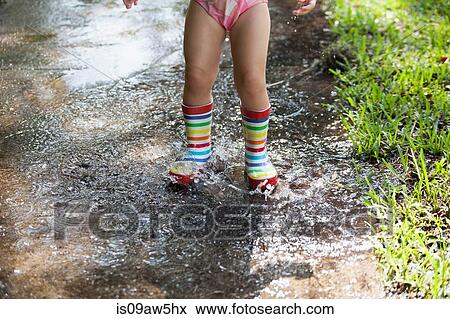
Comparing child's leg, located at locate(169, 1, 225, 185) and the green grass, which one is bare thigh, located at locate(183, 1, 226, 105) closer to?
child's leg, located at locate(169, 1, 225, 185)

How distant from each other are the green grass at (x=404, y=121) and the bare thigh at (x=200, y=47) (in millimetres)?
798

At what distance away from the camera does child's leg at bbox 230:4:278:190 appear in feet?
8.70

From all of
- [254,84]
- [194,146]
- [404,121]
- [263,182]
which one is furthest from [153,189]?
[404,121]

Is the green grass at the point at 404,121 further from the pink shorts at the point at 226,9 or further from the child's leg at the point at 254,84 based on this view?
the pink shorts at the point at 226,9

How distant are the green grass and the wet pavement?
0.35 feet

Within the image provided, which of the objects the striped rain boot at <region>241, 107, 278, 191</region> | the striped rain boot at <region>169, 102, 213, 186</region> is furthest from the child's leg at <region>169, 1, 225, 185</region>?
the striped rain boot at <region>241, 107, 278, 191</region>

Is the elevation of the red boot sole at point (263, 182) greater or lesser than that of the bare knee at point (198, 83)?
lesser

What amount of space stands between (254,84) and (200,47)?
0.25 metres

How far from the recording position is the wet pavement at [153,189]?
7.63 feet

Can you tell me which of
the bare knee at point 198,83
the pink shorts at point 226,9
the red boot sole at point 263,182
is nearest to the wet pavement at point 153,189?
the red boot sole at point 263,182

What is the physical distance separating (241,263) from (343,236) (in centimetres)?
42

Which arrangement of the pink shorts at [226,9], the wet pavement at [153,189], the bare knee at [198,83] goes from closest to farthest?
the wet pavement at [153,189] < the pink shorts at [226,9] < the bare knee at [198,83]

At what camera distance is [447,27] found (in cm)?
464
